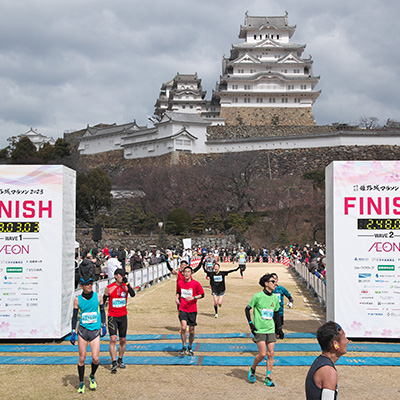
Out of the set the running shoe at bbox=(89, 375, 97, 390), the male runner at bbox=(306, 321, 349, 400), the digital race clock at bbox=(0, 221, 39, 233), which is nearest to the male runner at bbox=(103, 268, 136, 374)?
the running shoe at bbox=(89, 375, 97, 390)

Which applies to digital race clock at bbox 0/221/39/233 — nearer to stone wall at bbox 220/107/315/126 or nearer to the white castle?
the white castle

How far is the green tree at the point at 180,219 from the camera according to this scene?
51.6 metres

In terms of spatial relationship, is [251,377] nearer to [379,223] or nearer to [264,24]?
[379,223]

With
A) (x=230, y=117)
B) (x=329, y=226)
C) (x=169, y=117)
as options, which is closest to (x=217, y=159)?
(x=169, y=117)

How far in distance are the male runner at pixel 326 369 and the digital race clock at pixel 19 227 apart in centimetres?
805

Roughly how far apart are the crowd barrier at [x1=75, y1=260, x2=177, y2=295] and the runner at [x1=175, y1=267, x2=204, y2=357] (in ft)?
18.8

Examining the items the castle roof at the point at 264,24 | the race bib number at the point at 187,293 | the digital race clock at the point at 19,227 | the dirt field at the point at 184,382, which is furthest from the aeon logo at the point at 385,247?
the castle roof at the point at 264,24

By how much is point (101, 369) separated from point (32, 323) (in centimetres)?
273

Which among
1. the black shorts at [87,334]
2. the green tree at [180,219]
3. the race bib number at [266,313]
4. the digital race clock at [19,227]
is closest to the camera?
the black shorts at [87,334]

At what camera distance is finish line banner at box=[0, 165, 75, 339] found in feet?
35.7

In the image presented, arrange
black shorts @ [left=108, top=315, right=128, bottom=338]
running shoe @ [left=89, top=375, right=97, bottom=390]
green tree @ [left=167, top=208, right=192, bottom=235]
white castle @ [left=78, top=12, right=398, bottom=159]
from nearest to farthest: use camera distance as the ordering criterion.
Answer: running shoe @ [left=89, top=375, right=97, bottom=390], black shorts @ [left=108, top=315, right=128, bottom=338], green tree @ [left=167, top=208, right=192, bottom=235], white castle @ [left=78, top=12, right=398, bottom=159]

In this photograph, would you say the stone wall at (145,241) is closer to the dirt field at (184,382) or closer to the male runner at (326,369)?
the dirt field at (184,382)

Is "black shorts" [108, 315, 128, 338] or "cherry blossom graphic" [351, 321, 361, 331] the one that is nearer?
"black shorts" [108, 315, 128, 338]

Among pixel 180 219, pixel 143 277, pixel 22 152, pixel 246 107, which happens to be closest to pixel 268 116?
pixel 246 107
